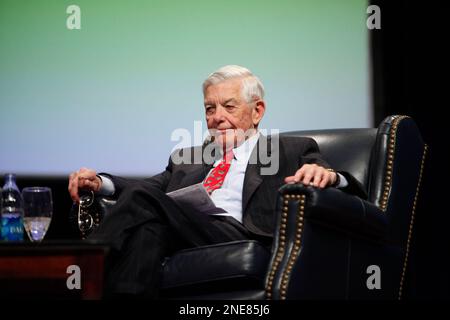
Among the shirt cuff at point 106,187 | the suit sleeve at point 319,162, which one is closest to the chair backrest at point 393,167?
the suit sleeve at point 319,162

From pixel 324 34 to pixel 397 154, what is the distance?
109cm

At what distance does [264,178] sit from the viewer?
244cm

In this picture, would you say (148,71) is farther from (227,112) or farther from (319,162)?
(319,162)

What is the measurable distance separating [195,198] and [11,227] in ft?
1.92

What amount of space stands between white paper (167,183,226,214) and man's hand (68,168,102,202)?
0.32 meters

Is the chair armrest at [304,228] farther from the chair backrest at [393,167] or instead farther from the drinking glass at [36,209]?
the drinking glass at [36,209]

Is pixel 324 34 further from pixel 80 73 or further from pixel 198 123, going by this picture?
pixel 80 73

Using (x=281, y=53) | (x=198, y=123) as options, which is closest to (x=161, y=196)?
(x=198, y=123)

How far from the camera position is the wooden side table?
61.9 inches

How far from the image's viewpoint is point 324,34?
3.27m

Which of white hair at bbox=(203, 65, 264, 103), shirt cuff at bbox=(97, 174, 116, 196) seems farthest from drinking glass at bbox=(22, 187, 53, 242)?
white hair at bbox=(203, 65, 264, 103)

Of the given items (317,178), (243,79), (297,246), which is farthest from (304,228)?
(243,79)

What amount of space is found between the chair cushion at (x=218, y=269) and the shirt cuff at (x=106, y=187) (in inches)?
20.4

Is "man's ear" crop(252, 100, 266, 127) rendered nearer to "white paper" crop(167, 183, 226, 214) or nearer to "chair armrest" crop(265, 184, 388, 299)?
"white paper" crop(167, 183, 226, 214)
